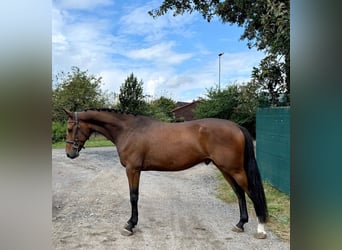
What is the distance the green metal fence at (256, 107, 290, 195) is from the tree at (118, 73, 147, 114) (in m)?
1.91

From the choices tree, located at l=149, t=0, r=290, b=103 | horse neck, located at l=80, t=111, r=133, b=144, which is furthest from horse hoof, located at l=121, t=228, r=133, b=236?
tree, located at l=149, t=0, r=290, b=103

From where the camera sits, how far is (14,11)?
73cm

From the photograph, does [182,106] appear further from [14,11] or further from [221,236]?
[14,11]

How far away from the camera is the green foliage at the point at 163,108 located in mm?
4816

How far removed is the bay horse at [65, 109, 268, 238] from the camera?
2512 mm

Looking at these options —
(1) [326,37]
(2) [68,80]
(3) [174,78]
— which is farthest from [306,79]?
(2) [68,80]

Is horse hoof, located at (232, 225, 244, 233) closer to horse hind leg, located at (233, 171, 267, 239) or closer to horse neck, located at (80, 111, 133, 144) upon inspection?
horse hind leg, located at (233, 171, 267, 239)

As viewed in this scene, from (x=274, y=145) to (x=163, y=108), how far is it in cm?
218

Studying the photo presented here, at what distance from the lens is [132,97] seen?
4621 millimetres

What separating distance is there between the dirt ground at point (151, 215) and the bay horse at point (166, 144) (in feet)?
0.74

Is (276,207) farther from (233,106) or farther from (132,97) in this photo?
(132,97)

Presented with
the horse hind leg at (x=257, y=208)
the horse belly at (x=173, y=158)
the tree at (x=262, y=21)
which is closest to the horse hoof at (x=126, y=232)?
the horse belly at (x=173, y=158)

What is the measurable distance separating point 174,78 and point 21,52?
329 centimetres

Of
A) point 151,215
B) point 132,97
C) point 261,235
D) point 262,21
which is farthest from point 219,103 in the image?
point 261,235
